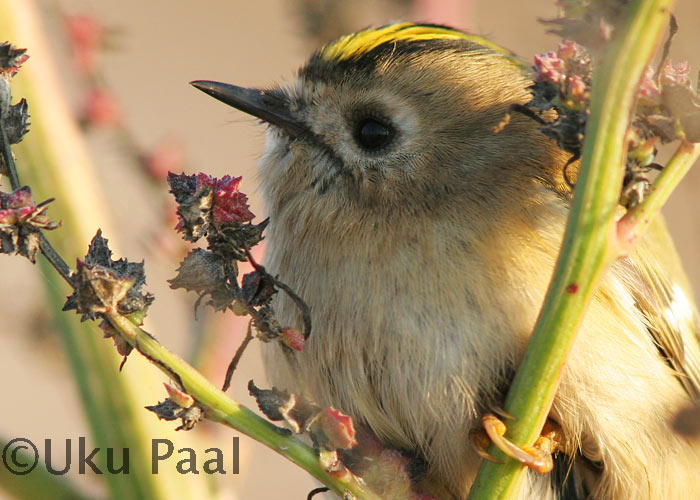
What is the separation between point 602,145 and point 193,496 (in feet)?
3.15

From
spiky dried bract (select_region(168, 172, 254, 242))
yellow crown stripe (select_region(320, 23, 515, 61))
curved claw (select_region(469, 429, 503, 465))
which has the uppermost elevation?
yellow crown stripe (select_region(320, 23, 515, 61))

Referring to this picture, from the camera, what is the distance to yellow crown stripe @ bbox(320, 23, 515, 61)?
5.17 feet

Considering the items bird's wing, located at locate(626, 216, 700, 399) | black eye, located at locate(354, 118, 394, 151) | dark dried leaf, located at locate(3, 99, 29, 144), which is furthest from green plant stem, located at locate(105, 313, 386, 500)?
bird's wing, located at locate(626, 216, 700, 399)

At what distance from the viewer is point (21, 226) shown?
86cm

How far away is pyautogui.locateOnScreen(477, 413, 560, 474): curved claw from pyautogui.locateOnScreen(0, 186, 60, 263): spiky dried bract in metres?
0.52

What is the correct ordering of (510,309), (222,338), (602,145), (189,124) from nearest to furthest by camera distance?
(602,145) → (510,309) → (222,338) → (189,124)

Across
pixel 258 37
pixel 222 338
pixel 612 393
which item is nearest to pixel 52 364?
pixel 222 338

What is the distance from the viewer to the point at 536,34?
172cm

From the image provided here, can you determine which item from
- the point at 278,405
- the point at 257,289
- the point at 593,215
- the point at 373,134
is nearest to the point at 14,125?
Answer: the point at 257,289

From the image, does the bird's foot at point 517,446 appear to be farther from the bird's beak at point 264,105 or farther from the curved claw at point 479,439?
the bird's beak at point 264,105

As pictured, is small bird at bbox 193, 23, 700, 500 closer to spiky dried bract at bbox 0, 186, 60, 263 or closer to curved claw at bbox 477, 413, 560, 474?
curved claw at bbox 477, 413, 560, 474

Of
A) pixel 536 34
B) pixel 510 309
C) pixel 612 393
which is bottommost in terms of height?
pixel 612 393

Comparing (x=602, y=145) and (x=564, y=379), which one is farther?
(x=564, y=379)

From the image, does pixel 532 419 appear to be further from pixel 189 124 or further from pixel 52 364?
pixel 189 124
